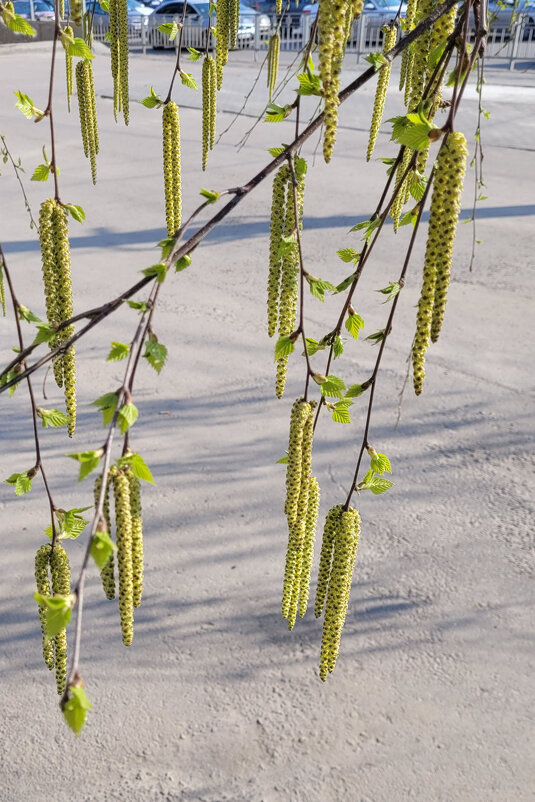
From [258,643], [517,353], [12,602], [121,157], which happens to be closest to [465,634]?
[258,643]

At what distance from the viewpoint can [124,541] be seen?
4.73ft

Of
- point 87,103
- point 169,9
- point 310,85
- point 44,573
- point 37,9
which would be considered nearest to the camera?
point 310,85

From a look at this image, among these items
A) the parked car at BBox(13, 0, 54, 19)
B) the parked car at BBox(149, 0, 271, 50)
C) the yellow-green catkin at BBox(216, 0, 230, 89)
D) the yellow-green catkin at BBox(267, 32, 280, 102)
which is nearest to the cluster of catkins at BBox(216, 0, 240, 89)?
the yellow-green catkin at BBox(216, 0, 230, 89)

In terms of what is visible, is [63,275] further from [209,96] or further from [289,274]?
[209,96]

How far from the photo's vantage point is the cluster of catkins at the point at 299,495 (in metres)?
1.70

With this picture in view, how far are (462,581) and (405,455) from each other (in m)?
1.25

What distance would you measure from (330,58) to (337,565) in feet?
3.80

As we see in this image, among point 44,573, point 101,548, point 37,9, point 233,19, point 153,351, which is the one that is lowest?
point 37,9

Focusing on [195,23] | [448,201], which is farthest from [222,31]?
[195,23]

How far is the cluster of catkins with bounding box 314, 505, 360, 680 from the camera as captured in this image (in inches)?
75.8

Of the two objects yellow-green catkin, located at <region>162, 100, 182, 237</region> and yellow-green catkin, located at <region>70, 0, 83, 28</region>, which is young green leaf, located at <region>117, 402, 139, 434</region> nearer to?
yellow-green catkin, located at <region>162, 100, 182, 237</region>

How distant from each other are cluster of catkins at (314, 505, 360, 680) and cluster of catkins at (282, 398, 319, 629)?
0.18 feet

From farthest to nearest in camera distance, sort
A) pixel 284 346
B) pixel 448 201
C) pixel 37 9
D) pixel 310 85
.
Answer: pixel 37 9
pixel 284 346
pixel 310 85
pixel 448 201

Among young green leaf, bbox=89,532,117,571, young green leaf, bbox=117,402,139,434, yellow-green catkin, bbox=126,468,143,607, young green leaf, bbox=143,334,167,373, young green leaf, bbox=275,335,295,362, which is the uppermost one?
young green leaf, bbox=143,334,167,373
